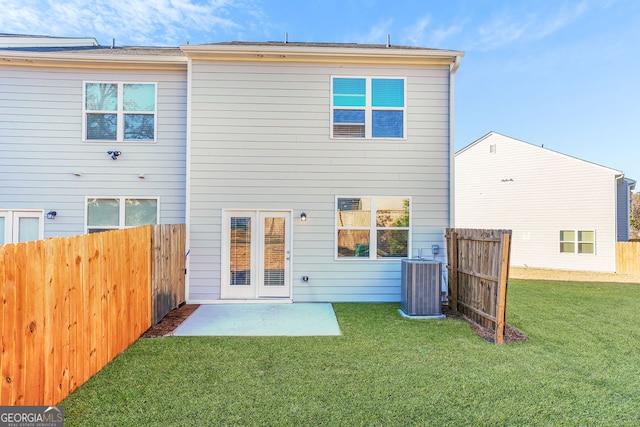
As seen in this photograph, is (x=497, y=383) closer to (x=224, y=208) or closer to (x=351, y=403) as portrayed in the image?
(x=351, y=403)

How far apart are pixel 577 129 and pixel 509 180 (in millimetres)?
6932

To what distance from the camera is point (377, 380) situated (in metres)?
3.21

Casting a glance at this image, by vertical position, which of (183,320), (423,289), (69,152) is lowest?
(183,320)

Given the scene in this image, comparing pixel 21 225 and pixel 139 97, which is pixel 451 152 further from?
pixel 21 225

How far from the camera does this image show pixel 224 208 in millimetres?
6617

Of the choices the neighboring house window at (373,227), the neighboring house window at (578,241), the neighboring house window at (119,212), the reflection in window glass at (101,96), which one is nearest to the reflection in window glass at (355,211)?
the neighboring house window at (373,227)

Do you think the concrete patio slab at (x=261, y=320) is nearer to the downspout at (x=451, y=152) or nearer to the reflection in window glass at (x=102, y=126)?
the downspout at (x=451, y=152)

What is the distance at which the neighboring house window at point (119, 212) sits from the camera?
6.91 metres

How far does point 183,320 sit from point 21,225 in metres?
4.88

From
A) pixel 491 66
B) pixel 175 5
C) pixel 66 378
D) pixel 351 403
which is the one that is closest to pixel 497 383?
pixel 351 403

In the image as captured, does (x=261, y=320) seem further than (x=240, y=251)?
No

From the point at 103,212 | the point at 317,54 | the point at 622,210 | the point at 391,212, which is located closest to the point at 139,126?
the point at 103,212

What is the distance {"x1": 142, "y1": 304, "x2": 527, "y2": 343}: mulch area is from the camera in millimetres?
Result: 4527

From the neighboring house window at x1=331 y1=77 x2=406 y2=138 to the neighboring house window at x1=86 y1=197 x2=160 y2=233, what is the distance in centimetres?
462
